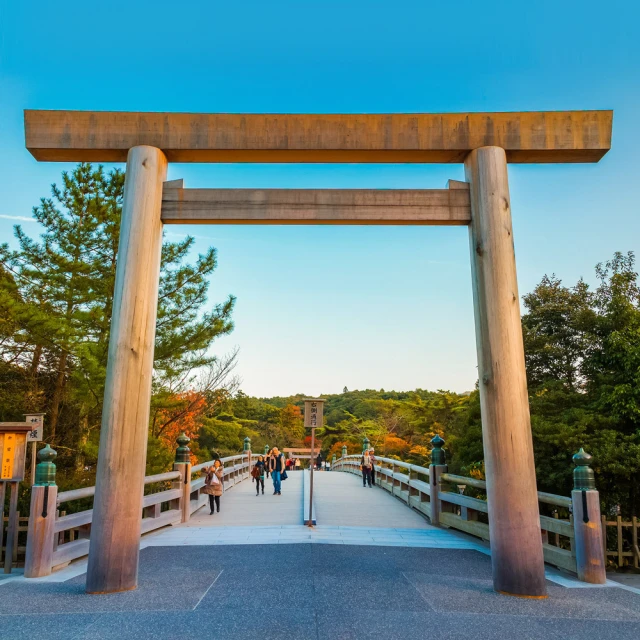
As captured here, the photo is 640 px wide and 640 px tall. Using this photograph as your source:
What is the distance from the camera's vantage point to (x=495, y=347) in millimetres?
4934

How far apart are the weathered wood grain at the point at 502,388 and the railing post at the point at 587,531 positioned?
3.33 ft

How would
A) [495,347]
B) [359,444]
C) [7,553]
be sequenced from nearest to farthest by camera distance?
[495,347] → [7,553] → [359,444]

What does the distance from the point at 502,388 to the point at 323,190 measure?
2.66 metres

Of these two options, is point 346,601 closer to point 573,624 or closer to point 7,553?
point 573,624

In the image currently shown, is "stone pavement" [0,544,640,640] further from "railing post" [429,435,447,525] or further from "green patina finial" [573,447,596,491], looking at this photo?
"railing post" [429,435,447,525]

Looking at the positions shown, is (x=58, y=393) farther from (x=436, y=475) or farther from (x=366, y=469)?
(x=436, y=475)

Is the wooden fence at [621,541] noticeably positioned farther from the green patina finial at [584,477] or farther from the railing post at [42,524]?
the railing post at [42,524]

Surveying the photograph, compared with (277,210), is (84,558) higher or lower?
lower

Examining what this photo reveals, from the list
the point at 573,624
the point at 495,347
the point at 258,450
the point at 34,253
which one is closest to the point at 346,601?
the point at 573,624

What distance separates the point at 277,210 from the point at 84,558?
15.7 ft

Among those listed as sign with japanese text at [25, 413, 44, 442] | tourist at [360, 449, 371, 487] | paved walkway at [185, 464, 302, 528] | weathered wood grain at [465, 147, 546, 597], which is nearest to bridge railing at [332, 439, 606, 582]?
weathered wood grain at [465, 147, 546, 597]

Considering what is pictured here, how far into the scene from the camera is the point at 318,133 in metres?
5.41

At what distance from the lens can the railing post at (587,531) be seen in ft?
17.3

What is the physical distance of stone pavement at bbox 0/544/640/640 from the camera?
12.1 feet
